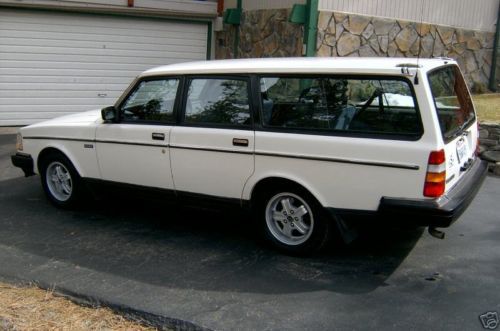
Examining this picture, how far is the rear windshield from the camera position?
14.0 feet

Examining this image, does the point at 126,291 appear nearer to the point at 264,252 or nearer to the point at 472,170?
the point at 264,252

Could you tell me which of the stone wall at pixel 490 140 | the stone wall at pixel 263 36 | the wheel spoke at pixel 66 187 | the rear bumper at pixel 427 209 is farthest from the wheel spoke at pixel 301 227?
the stone wall at pixel 263 36

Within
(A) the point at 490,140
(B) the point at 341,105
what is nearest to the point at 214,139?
Result: (B) the point at 341,105

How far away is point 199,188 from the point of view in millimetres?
5117

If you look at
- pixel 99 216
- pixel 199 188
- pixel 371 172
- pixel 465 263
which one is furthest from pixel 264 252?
pixel 99 216

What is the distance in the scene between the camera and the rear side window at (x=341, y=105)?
13.8 ft

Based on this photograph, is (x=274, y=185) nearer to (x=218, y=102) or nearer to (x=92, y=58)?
(x=218, y=102)

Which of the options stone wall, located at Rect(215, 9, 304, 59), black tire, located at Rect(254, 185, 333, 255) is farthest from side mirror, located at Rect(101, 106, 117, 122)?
stone wall, located at Rect(215, 9, 304, 59)

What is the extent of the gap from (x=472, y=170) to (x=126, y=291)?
3.08m

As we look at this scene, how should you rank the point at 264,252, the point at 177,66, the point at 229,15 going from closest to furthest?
the point at 264,252, the point at 177,66, the point at 229,15

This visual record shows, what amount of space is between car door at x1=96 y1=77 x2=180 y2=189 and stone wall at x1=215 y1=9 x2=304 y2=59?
551cm

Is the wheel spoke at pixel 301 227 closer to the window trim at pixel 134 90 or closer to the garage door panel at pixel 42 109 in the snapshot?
the window trim at pixel 134 90

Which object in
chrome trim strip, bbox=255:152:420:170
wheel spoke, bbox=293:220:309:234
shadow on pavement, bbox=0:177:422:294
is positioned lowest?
shadow on pavement, bbox=0:177:422:294

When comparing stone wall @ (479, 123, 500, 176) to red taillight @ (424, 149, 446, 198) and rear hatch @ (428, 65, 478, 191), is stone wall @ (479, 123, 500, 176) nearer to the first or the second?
rear hatch @ (428, 65, 478, 191)
